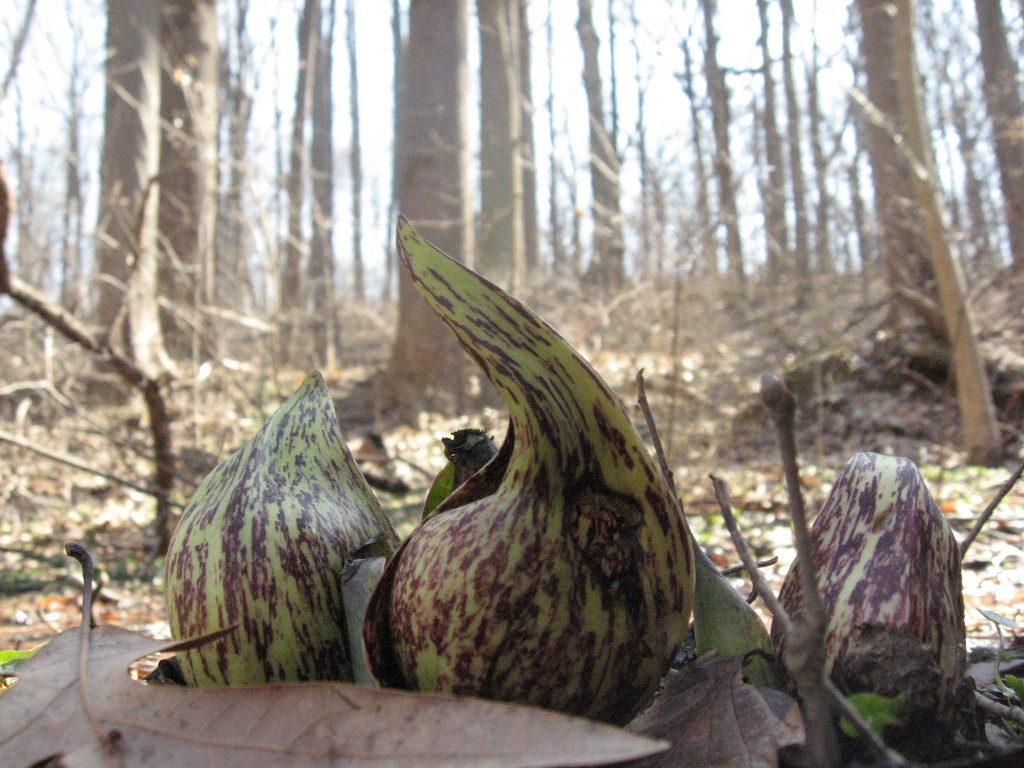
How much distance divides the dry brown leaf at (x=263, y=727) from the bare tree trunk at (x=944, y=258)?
4375mm

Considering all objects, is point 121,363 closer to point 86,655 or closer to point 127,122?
point 86,655

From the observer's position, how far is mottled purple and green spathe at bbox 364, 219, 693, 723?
21.4 inches

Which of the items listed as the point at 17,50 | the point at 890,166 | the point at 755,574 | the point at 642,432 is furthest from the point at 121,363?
the point at 890,166

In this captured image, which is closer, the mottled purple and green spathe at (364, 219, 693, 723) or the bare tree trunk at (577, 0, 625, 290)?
the mottled purple and green spathe at (364, 219, 693, 723)

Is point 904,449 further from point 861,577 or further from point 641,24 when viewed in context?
point 861,577

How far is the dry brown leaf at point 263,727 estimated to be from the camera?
45cm

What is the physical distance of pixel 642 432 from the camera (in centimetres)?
473

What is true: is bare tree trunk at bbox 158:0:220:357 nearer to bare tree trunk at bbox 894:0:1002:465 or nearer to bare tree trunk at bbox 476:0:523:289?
bare tree trunk at bbox 476:0:523:289

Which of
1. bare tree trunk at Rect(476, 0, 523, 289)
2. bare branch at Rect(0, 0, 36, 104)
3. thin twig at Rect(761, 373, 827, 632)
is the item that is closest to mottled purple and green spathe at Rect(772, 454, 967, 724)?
thin twig at Rect(761, 373, 827, 632)

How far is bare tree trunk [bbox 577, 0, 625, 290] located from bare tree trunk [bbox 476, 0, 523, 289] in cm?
80

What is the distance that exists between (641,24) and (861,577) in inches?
149

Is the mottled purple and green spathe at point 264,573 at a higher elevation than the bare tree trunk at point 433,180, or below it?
below

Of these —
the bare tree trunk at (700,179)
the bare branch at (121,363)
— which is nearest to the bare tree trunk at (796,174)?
the bare tree trunk at (700,179)

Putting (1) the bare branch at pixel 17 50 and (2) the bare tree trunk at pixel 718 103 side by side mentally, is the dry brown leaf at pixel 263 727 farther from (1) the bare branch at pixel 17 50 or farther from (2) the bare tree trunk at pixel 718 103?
(2) the bare tree trunk at pixel 718 103
